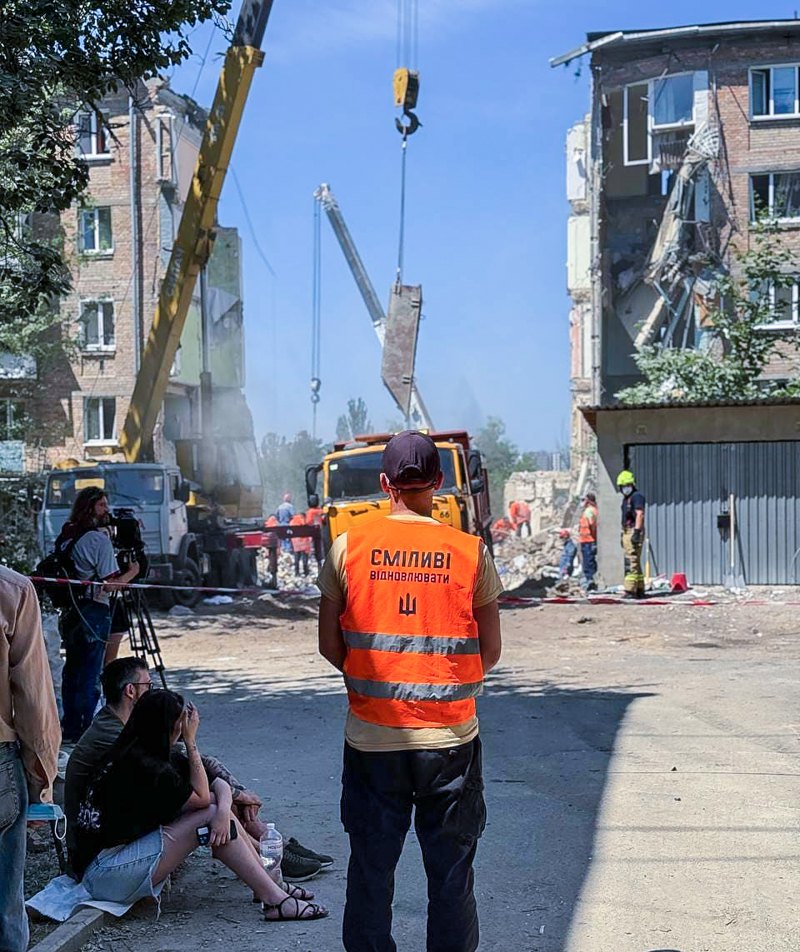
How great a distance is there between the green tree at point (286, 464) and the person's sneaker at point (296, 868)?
3997 cm

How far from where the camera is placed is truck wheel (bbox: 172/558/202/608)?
20.1 m

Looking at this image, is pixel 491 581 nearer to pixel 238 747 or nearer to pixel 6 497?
pixel 238 747

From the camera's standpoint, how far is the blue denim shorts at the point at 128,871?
4953 mm

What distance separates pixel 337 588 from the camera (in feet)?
12.4

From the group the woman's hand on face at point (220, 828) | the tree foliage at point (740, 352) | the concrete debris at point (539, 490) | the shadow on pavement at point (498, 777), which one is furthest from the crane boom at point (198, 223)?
the concrete debris at point (539, 490)

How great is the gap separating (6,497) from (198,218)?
258 inches

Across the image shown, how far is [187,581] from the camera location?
20.5 metres

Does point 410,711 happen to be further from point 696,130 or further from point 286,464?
point 286,464

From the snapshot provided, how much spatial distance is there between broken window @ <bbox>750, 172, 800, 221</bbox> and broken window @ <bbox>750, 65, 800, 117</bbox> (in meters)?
1.60

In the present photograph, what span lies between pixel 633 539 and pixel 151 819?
50.8 ft

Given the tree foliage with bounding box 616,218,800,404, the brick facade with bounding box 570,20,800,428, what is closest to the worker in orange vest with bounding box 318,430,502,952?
the tree foliage with bounding box 616,218,800,404

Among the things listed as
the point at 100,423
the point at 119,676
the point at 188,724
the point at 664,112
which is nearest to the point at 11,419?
the point at 100,423

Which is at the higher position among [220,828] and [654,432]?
[654,432]

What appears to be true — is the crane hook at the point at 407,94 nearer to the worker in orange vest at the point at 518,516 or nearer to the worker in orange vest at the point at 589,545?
the worker in orange vest at the point at 589,545
